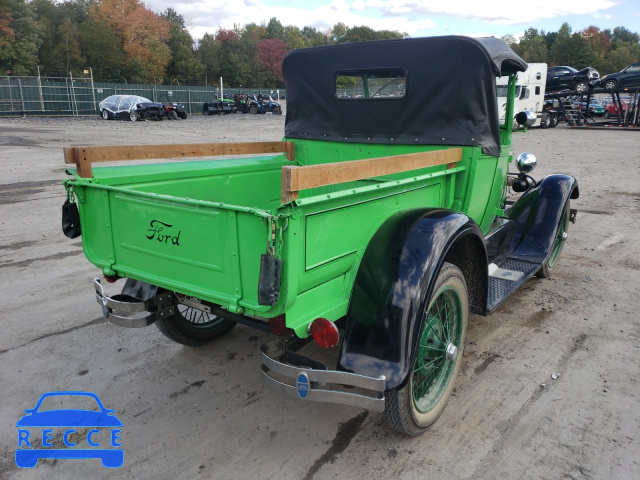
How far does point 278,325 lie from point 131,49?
5414 centimetres

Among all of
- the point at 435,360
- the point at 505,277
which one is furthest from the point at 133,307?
the point at 505,277

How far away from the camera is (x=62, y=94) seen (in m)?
32.1

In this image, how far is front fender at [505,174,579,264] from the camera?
457cm

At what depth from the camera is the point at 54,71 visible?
145 ft

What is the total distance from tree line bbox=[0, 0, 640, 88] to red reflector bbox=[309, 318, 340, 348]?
38.4m

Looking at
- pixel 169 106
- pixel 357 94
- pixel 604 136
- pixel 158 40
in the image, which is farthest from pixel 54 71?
pixel 357 94

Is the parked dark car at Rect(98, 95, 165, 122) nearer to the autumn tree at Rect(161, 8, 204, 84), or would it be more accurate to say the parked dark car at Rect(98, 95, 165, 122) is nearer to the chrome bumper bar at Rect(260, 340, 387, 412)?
the chrome bumper bar at Rect(260, 340, 387, 412)

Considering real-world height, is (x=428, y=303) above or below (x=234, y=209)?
below

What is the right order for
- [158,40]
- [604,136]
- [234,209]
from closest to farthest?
1. [234,209]
2. [604,136]
3. [158,40]

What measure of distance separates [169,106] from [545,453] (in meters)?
28.2

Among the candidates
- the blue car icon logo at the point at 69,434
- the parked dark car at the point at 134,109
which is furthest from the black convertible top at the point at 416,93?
the parked dark car at the point at 134,109

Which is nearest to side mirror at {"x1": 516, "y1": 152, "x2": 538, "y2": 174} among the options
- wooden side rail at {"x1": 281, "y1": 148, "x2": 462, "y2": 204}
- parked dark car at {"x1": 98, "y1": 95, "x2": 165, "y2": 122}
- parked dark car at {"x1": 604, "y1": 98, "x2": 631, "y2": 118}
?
wooden side rail at {"x1": 281, "y1": 148, "x2": 462, "y2": 204}

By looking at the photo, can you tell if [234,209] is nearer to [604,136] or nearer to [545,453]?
[545,453]

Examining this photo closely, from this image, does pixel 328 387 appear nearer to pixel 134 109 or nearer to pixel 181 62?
pixel 134 109
